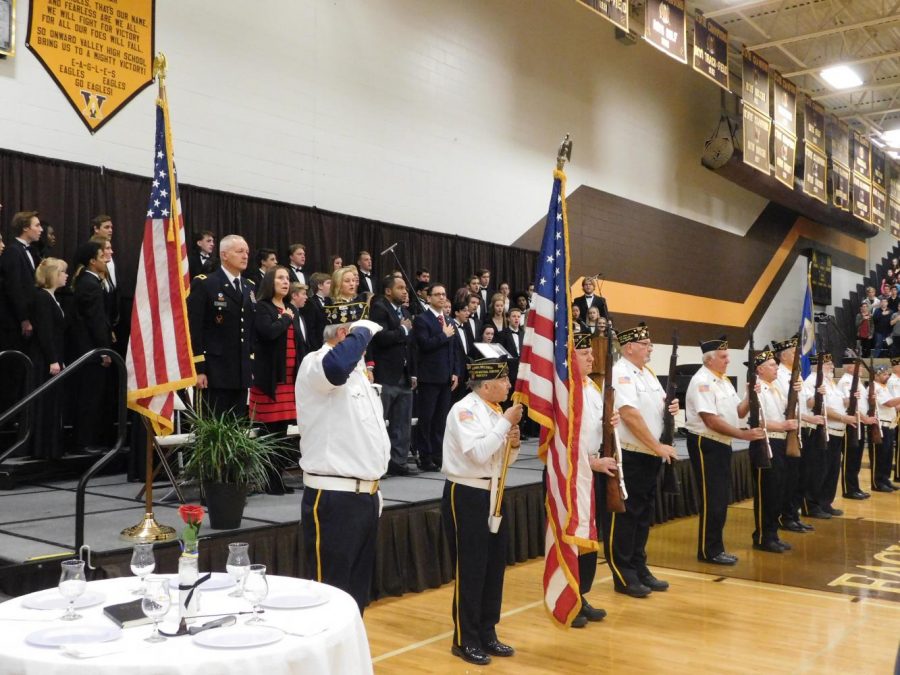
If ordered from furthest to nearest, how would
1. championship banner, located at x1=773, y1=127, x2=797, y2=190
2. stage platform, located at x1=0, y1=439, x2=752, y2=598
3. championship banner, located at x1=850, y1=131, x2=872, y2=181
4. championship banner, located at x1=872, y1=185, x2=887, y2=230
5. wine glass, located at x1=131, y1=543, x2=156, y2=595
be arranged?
championship banner, located at x1=872, y1=185, x2=887, y2=230
championship banner, located at x1=850, y1=131, x2=872, y2=181
championship banner, located at x1=773, y1=127, x2=797, y2=190
stage platform, located at x1=0, y1=439, x2=752, y2=598
wine glass, located at x1=131, y1=543, x2=156, y2=595

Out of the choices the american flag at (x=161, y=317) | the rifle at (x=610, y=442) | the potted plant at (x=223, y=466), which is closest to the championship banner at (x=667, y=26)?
the rifle at (x=610, y=442)

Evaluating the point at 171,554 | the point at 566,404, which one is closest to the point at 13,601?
the point at 171,554

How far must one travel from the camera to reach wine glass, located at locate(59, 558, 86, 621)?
2398 millimetres

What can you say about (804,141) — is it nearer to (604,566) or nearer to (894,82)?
(894,82)

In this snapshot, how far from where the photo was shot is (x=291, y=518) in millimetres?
5238

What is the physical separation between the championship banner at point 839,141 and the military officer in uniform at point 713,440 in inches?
419

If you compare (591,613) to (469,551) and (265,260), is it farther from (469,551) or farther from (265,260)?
(265,260)

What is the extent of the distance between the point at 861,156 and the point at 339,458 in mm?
16231

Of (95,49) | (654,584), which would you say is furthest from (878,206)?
(95,49)

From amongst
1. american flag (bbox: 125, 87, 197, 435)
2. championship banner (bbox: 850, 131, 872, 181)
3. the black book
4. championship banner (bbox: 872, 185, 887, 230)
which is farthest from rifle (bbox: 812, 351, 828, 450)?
championship banner (bbox: 872, 185, 887, 230)

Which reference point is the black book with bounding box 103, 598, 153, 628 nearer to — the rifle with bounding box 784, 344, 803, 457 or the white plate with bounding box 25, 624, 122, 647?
the white plate with bounding box 25, 624, 122, 647

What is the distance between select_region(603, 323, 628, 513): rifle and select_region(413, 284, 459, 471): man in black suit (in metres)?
2.66

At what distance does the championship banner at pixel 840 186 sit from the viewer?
1549cm

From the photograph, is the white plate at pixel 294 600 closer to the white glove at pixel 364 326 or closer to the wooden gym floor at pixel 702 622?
the white glove at pixel 364 326
